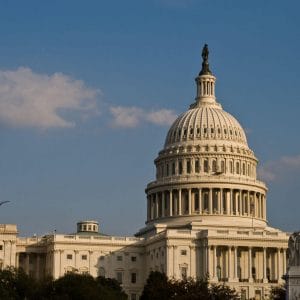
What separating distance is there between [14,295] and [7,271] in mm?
11504

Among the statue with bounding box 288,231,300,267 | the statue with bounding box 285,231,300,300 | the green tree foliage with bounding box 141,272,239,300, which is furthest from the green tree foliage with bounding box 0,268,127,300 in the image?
the statue with bounding box 285,231,300,300

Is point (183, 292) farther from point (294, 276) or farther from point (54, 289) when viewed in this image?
point (294, 276)

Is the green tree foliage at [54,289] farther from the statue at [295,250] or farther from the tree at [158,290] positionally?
the statue at [295,250]

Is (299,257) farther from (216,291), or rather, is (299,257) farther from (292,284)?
(216,291)

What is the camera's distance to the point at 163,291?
535ft

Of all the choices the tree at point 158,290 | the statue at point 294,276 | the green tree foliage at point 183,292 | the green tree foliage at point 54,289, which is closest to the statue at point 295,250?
the statue at point 294,276

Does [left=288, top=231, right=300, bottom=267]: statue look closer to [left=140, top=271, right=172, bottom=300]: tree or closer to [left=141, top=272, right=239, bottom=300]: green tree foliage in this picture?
[left=141, top=272, right=239, bottom=300]: green tree foliage

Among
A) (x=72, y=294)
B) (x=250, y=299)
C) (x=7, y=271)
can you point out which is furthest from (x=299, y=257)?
(x=250, y=299)

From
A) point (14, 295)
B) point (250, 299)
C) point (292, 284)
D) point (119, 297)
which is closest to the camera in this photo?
point (292, 284)

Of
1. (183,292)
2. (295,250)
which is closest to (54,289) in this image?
(183,292)

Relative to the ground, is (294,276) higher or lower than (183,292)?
lower

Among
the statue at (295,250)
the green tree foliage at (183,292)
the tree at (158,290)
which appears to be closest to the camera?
the statue at (295,250)

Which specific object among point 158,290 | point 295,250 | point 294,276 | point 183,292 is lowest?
point 294,276

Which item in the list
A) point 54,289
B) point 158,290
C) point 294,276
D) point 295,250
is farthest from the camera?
point 158,290
